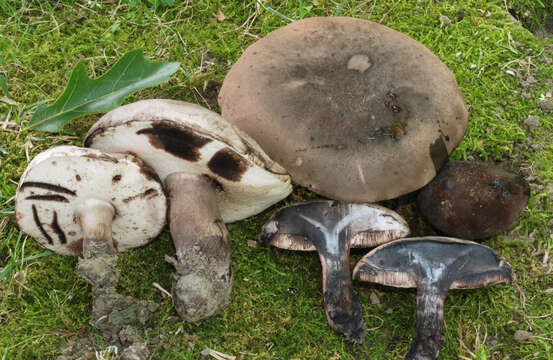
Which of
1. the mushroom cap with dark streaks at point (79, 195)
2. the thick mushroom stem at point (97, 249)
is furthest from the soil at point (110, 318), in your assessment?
the mushroom cap with dark streaks at point (79, 195)

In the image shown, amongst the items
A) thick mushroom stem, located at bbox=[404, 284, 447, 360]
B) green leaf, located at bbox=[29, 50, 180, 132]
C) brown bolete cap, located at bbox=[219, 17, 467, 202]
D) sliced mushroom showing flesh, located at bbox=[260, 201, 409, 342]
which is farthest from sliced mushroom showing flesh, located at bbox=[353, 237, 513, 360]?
green leaf, located at bbox=[29, 50, 180, 132]

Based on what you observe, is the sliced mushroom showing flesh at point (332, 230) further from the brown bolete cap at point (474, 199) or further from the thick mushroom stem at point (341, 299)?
the brown bolete cap at point (474, 199)

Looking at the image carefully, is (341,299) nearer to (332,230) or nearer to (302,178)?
(332,230)

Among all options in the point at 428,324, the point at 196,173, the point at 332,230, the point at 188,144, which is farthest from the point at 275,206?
the point at 428,324

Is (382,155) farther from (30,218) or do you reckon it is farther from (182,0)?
(182,0)

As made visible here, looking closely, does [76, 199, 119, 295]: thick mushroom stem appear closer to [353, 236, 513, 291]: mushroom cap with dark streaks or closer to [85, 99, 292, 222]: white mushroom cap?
[85, 99, 292, 222]: white mushroom cap

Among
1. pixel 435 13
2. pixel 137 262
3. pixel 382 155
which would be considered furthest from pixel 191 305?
pixel 435 13
